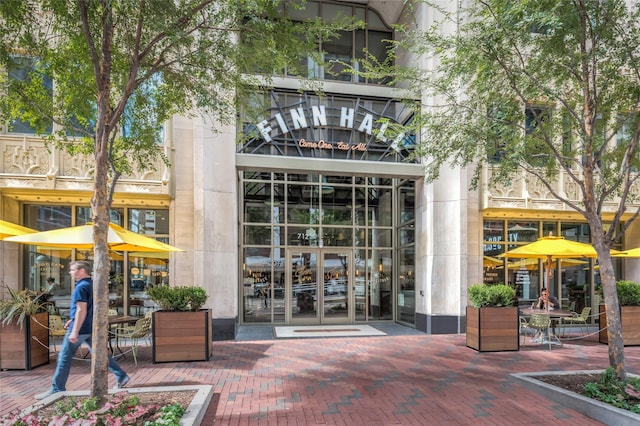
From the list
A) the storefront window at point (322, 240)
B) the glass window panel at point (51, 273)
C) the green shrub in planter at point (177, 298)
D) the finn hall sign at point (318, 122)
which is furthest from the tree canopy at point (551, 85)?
the glass window panel at point (51, 273)

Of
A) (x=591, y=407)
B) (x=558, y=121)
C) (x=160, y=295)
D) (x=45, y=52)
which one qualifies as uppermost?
(x=45, y=52)

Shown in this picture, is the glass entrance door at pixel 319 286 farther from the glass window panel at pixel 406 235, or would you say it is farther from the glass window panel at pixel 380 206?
the glass window panel at pixel 406 235

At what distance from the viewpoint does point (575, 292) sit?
512 inches

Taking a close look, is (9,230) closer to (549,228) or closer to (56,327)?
(56,327)

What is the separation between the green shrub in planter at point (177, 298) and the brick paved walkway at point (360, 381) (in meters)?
1.14

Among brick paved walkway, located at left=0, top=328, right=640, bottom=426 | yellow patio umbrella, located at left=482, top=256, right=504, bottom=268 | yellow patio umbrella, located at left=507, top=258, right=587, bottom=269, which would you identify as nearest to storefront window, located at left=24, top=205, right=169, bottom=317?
brick paved walkway, located at left=0, top=328, right=640, bottom=426

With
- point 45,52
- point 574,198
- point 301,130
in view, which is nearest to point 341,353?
point 301,130

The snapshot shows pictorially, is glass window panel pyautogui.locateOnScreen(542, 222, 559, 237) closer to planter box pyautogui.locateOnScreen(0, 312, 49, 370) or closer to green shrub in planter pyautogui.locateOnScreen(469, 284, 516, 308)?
green shrub in planter pyautogui.locateOnScreen(469, 284, 516, 308)

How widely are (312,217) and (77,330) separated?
Answer: 28.8 feet

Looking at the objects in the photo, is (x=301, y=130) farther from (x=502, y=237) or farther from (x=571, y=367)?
(x=571, y=367)

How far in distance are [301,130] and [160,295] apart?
6.21 meters

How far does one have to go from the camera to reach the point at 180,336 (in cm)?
789

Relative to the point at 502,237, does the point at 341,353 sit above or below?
below

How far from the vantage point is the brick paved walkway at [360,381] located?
17.2ft
